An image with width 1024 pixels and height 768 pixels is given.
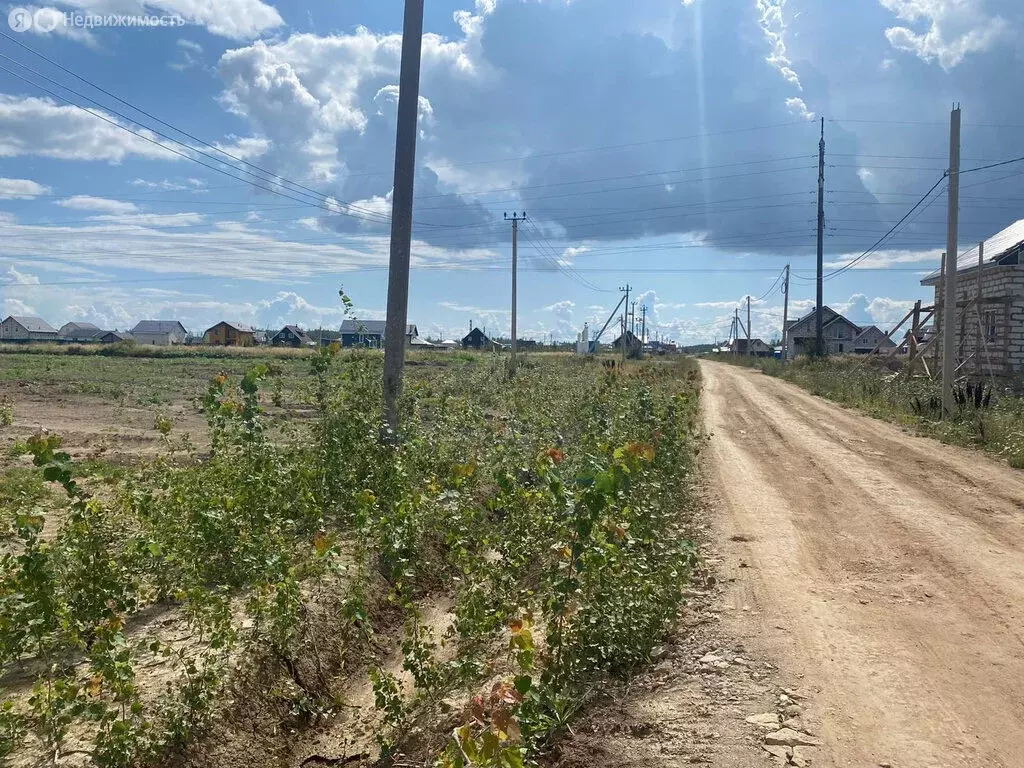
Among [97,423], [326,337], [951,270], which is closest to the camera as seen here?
[326,337]

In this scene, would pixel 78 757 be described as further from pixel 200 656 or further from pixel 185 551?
pixel 185 551

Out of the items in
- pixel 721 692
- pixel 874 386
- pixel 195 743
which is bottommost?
pixel 195 743

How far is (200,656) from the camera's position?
446 cm

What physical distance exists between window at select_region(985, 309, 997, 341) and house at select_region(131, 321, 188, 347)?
369 ft

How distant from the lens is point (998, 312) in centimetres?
2117

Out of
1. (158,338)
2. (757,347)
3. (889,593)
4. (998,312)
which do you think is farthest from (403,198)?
(158,338)

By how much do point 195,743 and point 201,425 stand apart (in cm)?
1510

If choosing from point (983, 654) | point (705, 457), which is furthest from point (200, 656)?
point (705, 457)

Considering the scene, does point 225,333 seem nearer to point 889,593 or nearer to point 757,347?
point 757,347

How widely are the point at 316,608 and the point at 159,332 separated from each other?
123 m

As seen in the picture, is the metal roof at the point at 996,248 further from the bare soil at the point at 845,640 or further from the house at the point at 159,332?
the house at the point at 159,332

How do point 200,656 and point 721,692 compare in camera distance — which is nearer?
point 721,692

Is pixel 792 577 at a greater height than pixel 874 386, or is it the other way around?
pixel 874 386

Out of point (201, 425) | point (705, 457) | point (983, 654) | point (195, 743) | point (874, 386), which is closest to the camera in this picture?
point (195, 743)
